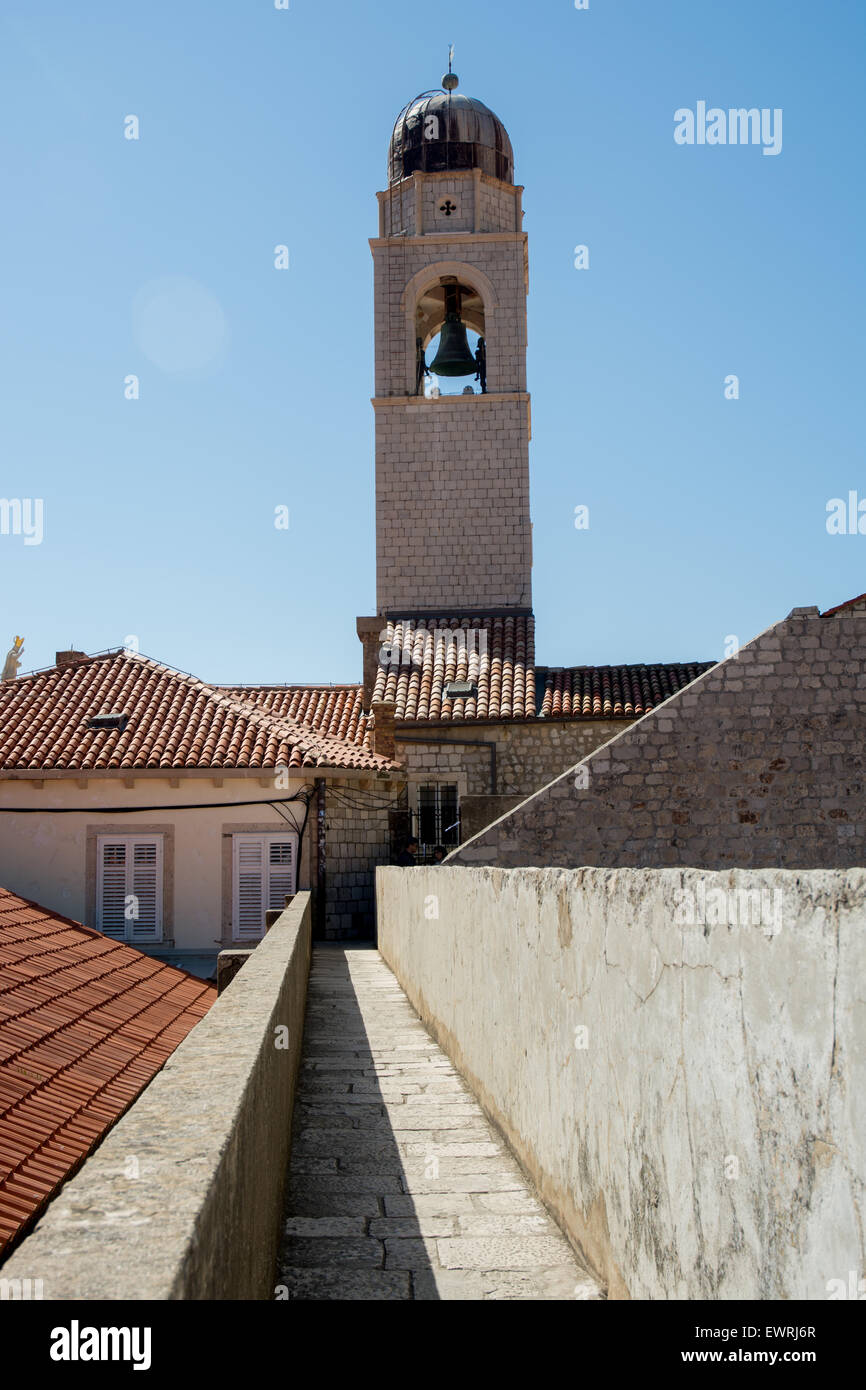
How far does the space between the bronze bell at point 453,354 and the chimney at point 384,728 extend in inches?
325

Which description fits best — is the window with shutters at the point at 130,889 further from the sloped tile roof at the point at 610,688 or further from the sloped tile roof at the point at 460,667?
the sloped tile roof at the point at 610,688

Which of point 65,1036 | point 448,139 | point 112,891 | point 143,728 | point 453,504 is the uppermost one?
point 448,139

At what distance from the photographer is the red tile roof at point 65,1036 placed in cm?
558

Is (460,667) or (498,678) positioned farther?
(460,667)

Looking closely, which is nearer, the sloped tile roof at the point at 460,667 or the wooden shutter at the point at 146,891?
the wooden shutter at the point at 146,891

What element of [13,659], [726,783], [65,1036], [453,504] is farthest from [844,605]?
[13,659]

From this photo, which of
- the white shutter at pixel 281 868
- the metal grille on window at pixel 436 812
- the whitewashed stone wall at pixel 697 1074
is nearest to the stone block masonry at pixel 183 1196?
the whitewashed stone wall at pixel 697 1074

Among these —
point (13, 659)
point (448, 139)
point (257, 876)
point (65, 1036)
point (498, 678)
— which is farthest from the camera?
point (13, 659)

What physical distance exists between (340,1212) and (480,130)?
2717 cm

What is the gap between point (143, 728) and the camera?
19844mm

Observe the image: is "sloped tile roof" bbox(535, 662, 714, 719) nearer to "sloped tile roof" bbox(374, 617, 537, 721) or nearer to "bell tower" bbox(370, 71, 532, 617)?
"sloped tile roof" bbox(374, 617, 537, 721)

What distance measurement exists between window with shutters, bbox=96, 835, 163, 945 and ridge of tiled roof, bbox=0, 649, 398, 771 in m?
1.35

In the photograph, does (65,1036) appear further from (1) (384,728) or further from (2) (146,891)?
(1) (384,728)

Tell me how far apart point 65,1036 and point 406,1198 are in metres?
4.54
